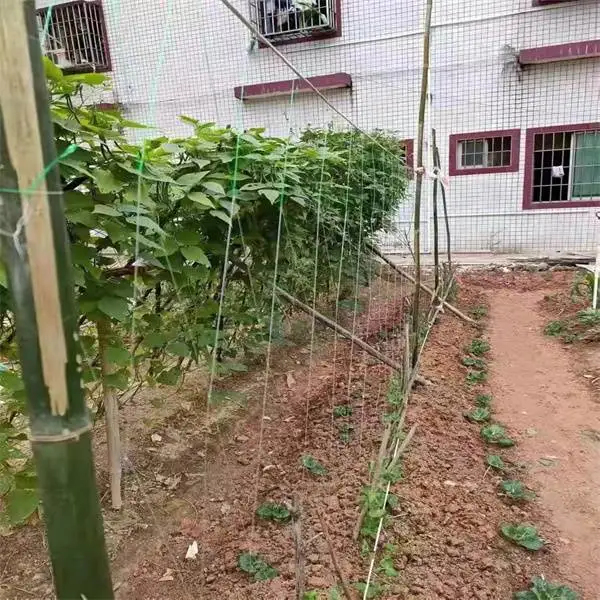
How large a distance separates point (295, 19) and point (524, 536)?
31.6ft

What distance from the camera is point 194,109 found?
972cm

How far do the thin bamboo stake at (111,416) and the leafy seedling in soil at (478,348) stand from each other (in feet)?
11.1

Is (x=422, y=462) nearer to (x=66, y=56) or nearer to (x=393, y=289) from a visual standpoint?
(x=393, y=289)

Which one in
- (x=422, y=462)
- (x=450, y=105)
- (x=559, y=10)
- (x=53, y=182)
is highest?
(x=559, y=10)

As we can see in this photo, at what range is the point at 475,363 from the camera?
438 cm

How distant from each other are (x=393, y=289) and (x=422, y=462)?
12.5ft

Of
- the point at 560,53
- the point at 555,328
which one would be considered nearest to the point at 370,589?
the point at 555,328

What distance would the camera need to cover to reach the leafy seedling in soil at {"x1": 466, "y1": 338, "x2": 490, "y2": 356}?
4690 millimetres

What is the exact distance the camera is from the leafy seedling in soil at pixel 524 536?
224cm

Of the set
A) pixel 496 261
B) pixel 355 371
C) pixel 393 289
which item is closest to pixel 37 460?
pixel 355 371

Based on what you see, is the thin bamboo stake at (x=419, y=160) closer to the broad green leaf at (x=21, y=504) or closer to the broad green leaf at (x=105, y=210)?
the broad green leaf at (x=105, y=210)

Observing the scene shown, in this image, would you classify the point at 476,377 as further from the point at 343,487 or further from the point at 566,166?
the point at 566,166

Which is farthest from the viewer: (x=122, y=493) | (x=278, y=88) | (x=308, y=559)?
(x=278, y=88)

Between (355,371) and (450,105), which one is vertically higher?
(450,105)
